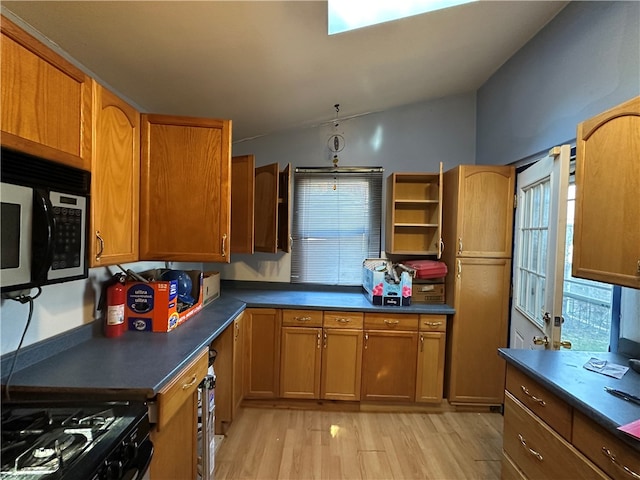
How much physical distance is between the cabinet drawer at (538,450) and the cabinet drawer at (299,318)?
1433 millimetres

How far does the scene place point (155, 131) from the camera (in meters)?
1.78

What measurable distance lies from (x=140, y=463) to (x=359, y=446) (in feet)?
5.31

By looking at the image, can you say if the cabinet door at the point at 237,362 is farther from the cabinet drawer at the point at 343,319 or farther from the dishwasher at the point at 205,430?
the cabinet drawer at the point at 343,319

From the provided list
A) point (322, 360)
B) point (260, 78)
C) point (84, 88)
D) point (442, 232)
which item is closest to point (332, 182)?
point (442, 232)

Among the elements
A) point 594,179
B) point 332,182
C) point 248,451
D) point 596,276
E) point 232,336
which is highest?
point 332,182

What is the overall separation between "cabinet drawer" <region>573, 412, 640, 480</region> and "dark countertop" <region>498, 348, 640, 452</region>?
0.05 metres

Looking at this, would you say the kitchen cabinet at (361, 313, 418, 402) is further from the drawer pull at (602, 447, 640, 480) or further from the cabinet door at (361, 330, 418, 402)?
the drawer pull at (602, 447, 640, 480)

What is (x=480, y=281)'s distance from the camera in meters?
2.56

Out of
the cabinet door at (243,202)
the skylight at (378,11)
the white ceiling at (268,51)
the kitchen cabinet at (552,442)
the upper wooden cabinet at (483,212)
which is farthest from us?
the upper wooden cabinet at (483,212)

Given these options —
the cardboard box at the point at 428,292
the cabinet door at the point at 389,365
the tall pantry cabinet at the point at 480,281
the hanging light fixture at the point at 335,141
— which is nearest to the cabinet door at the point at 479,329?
the tall pantry cabinet at the point at 480,281

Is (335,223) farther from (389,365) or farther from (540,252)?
(540,252)

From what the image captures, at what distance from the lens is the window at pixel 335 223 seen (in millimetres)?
3119

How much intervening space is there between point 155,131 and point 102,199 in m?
0.57

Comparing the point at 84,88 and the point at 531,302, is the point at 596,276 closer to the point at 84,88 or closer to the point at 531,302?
the point at 531,302
